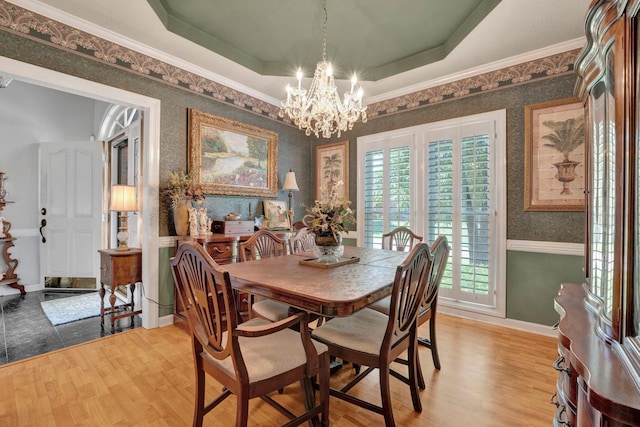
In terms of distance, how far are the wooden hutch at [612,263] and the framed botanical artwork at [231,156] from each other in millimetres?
3336

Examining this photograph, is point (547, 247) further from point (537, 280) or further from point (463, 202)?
point (463, 202)

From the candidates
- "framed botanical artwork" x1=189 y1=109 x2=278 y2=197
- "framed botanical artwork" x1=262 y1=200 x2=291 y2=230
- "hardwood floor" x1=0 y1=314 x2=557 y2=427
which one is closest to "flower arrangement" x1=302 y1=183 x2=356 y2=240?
"hardwood floor" x1=0 y1=314 x2=557 y2=427

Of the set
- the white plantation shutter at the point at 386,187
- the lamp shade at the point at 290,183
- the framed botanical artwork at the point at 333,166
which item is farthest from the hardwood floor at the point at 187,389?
the framed botanical artwork at the point at 333,166

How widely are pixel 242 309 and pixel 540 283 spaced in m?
3.13

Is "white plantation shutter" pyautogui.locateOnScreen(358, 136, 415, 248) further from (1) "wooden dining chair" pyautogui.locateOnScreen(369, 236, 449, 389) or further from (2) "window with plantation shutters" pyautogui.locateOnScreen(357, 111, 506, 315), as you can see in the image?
(1) "wooden dining chair" pyautogui.locateOnScreen(369, 236, 449, 389)

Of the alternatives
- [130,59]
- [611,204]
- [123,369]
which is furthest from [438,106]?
[123,369]

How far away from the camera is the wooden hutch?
2.54 ft

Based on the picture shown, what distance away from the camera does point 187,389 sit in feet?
6.68

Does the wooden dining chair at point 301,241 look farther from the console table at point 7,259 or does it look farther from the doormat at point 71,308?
the console table at point 7,259

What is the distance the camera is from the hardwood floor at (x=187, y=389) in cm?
175

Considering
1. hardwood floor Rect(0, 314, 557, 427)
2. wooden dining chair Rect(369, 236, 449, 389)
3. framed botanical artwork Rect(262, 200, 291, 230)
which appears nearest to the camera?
hardwood floor Rect(0, 314, 557, 427)

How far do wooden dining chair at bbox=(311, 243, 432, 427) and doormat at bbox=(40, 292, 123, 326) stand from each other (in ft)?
10.4

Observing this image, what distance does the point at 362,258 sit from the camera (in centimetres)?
247

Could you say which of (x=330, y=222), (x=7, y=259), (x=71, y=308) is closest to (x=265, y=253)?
(x=330, y=222)
